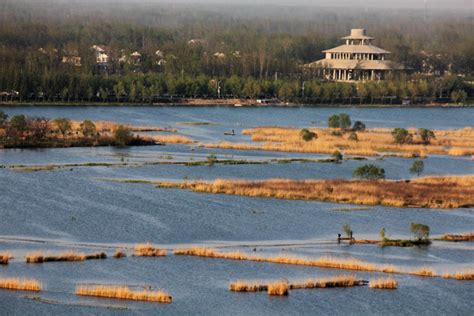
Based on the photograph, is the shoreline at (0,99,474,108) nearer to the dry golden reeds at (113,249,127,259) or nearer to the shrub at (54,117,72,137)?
the shrub at (54,117,72,137)

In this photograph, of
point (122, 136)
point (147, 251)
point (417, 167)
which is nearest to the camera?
point (147, 251)

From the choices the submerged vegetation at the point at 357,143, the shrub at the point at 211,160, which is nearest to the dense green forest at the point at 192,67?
the submerged vegetation at the point at 357,143

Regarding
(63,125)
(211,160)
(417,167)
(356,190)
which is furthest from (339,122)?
(356,190)

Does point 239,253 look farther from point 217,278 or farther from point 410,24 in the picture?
point 410,24

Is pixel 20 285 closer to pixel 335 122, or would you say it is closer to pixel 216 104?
pixel 335 122

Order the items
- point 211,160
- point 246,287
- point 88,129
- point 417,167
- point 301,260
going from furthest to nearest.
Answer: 1. point 88,129
2. point 211,160
3. point 417,167
4. point 301,260
5. point 246,287

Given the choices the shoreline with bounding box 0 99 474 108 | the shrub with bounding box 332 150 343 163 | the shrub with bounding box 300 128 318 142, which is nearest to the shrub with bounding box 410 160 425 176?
the shrub with bounding box 332 150 343 163
